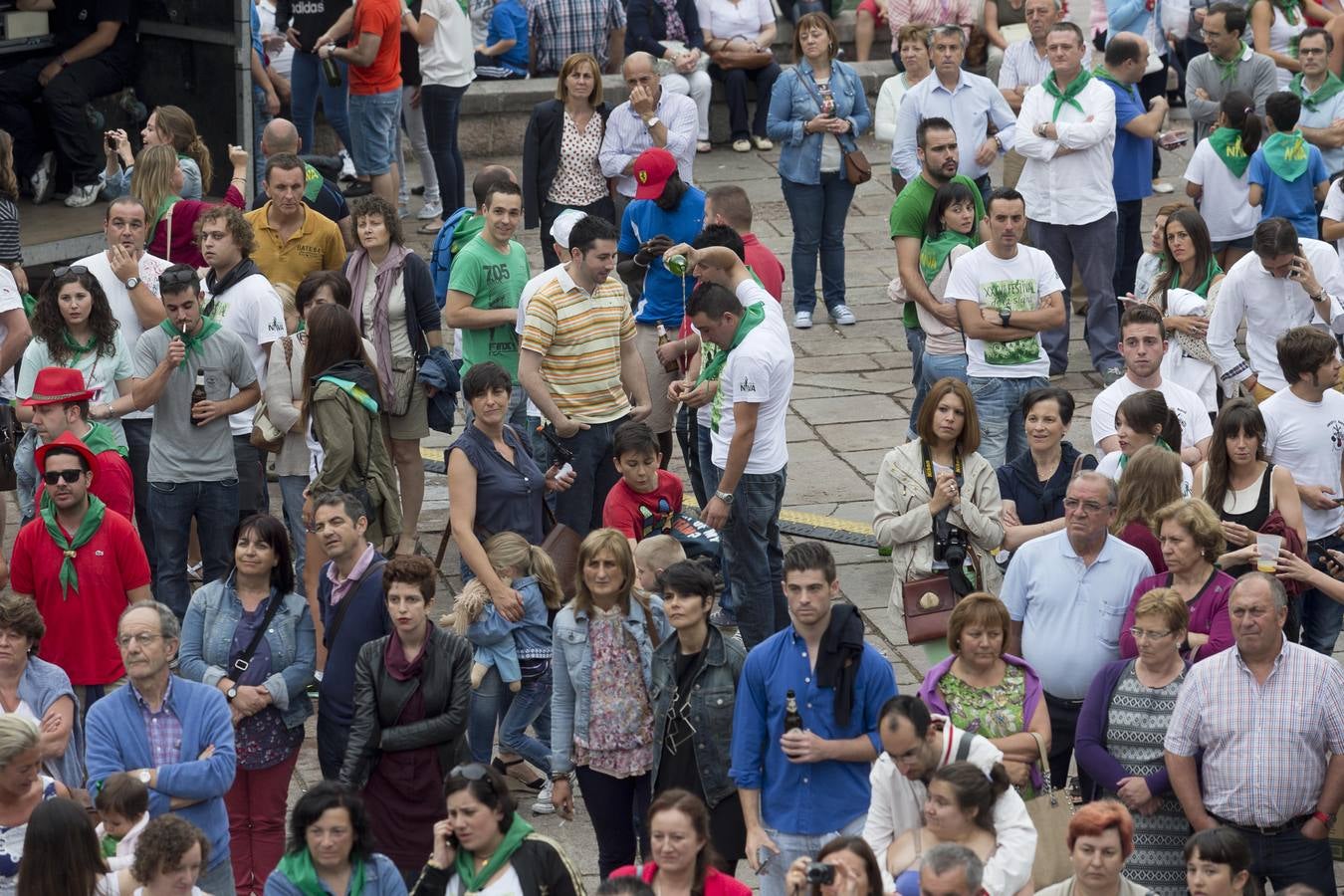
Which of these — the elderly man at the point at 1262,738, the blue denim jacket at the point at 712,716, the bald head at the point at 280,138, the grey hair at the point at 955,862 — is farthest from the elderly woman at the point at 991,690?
the bald head at the point at 280,138

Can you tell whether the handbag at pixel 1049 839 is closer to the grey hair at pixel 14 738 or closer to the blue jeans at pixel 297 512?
the grey hair at pixel 14 738

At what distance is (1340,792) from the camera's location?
7051mm

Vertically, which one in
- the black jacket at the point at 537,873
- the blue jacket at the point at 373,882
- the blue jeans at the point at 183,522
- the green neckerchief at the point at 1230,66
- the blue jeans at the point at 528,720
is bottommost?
the blue jeans at the point at 528,720

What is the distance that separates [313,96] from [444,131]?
0.97 m

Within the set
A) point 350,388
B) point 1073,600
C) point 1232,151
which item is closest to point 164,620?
point 350,388

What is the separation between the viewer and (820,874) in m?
5.97

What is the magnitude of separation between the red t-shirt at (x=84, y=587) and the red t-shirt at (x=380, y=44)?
6.47 metres

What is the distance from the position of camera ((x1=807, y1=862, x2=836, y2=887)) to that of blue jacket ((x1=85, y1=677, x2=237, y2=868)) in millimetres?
2130

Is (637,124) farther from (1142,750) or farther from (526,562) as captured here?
(1142,750)

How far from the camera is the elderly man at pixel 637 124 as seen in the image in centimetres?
1226

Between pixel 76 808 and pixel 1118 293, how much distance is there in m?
8.83

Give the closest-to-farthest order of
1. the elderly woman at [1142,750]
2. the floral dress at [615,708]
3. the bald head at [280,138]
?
the elderly woman at [1142,750] < the floral dress at [615,708] < the bald head at [280,138]

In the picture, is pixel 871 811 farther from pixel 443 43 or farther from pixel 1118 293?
pixel 443 43

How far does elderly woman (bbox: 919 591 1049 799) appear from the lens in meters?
7.04
